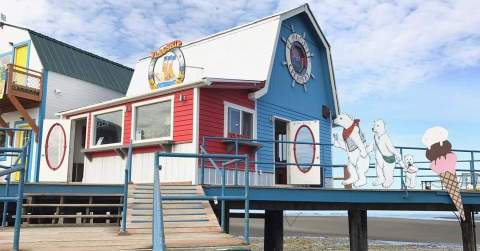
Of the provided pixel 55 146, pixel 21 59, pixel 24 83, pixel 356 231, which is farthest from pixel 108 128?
pixel 356 231

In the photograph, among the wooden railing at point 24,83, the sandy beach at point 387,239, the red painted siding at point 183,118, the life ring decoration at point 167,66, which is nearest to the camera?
the red painted siding at point 183,118

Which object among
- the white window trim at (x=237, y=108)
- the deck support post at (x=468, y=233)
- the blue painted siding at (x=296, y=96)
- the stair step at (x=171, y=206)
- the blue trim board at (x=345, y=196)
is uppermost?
the blue painted siding at (x=296, y=96)

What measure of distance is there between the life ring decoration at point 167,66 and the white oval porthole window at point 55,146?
3626mm

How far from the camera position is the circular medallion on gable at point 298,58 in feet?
49.5

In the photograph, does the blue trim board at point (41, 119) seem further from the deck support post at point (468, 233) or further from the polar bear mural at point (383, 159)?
the deck support post at point (468, 233)

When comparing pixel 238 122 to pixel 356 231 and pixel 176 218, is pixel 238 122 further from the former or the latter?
pixel 176 218

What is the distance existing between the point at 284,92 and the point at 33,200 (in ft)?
27.5

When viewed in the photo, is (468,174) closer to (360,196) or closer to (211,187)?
(360,196)

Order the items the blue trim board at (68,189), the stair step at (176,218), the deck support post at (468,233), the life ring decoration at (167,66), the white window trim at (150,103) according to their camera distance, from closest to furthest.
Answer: the stair step at (176,218) < the blue trim board at (68,189) < the white window trim at (150,103) < the life ring decoration at (167,66) < the deck support post at (468,233)

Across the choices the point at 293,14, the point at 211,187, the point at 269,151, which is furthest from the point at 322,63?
the point at 211,187

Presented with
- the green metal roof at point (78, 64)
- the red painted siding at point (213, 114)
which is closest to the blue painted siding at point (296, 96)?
the red painted siding at point (213, 114)

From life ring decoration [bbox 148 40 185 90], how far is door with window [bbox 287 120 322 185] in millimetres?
3733

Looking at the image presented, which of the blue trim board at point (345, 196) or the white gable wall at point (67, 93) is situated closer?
the blue trim board at point (345, 196)

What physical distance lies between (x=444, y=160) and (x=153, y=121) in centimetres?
735
